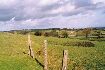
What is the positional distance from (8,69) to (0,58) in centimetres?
751

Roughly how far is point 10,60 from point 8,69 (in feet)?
20.3

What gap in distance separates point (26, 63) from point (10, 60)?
2.54m

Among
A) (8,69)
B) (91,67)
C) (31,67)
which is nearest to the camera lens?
(8,69)

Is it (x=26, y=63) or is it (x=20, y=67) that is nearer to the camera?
(x=20, y=67)

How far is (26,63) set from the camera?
36.2 m

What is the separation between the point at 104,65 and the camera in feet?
136

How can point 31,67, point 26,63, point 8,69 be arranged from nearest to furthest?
1. point 8,69
2. point 31,67
3. point 26,63

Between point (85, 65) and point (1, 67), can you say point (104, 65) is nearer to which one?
point (85, 65)

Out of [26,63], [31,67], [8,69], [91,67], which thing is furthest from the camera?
[91,67]

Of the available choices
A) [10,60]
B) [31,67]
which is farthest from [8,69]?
[10,60]

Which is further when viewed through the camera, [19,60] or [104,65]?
[104,65]

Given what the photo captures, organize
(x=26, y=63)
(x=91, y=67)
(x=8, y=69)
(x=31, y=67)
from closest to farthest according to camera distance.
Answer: (x=8, y=69)
(x=31, y=67)
(x=26, y=63)
(x=91, y=67)

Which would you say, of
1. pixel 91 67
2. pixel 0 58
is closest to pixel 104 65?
pixel 91 67

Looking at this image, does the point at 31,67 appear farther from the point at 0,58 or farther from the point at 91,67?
the point at 91,67
